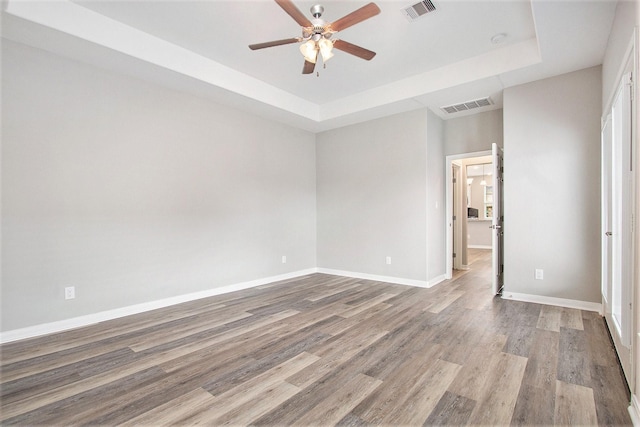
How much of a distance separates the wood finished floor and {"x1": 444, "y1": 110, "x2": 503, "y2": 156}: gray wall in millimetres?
2602

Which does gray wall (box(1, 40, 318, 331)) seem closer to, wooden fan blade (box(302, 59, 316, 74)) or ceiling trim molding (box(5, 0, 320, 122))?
ceiling trim molding (box(5, 0, 320, 122))

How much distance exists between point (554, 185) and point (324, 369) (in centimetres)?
353

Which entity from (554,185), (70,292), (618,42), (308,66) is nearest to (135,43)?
(308,66)

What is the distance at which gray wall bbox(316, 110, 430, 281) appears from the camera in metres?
4.84

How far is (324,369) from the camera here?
2240mm

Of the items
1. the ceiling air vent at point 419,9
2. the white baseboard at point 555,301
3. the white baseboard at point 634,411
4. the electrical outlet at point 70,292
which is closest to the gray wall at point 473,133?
the white baseboard at point 555,301

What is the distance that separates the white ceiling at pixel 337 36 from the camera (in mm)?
2744

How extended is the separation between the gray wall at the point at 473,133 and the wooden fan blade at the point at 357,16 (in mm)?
3340

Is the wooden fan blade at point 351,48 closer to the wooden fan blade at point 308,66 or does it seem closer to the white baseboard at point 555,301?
the wooden fan blade at point 308,66

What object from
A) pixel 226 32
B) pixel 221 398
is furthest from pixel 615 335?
pixel 226 32

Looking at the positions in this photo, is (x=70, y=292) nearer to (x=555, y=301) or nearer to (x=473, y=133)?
(x=555, y=301)

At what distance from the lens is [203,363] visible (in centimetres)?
236

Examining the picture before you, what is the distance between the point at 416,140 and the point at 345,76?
1520mm

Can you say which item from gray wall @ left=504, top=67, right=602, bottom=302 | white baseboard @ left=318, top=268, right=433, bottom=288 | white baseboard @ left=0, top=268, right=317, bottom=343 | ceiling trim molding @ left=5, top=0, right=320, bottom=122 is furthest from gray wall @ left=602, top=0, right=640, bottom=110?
white baseboard @ left=0, top=268, right=317, bottom=343
